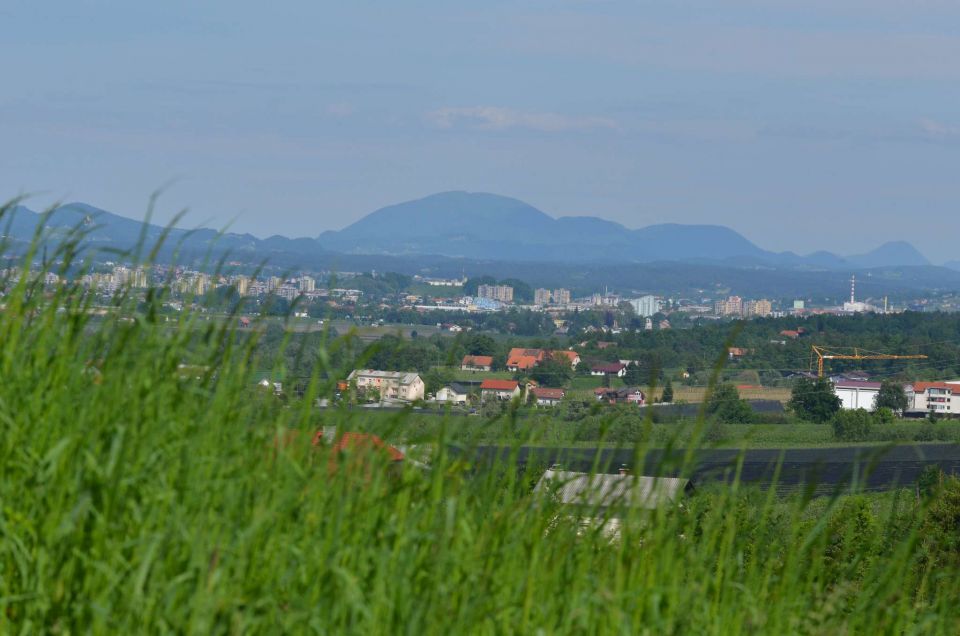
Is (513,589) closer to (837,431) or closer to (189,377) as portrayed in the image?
(189,377)

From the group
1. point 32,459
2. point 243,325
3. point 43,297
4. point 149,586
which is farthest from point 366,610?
point 43,297

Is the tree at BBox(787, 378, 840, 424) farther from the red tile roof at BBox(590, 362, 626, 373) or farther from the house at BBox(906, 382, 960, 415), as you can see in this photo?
the red tile roof at BBox(590, 362, 626, 373)

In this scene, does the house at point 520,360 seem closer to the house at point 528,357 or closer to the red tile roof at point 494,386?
the house at point 528,357

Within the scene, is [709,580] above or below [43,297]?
below

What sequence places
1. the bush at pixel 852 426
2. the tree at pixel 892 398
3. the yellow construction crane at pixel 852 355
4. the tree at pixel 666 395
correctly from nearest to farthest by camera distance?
the tree at pixel 666 395
the bush at pixel 852 426
the tree at pixel 892 398
the yellow construction crane at pixel 852 355

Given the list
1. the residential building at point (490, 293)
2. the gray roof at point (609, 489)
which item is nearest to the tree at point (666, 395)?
the gray roof at point (609, 489)
